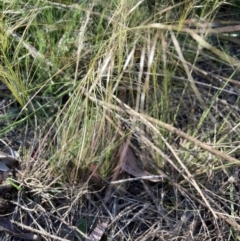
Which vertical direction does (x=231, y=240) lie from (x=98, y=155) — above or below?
below

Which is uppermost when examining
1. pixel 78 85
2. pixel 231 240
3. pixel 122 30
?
pixel 122 30

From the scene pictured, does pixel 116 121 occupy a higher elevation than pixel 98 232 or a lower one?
higher

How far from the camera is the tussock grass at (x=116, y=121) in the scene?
1.47 meters

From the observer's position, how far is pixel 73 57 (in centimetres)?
161

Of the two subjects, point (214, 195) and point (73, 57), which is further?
point (73, 57)

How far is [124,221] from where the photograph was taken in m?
1.48

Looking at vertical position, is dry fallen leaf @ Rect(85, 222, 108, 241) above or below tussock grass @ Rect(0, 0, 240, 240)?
below

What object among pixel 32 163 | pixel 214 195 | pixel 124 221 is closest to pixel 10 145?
pixel 32 163

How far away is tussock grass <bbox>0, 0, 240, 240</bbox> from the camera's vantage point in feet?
4.84

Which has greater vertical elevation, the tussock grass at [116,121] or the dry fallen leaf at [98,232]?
the tussock grass at [116,121]

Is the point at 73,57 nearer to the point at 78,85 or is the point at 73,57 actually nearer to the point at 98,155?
the point at 78,85

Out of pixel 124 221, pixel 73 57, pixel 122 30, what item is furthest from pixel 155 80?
pixel 124 221

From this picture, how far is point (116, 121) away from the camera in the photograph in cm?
151

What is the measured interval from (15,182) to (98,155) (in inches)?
9.5
